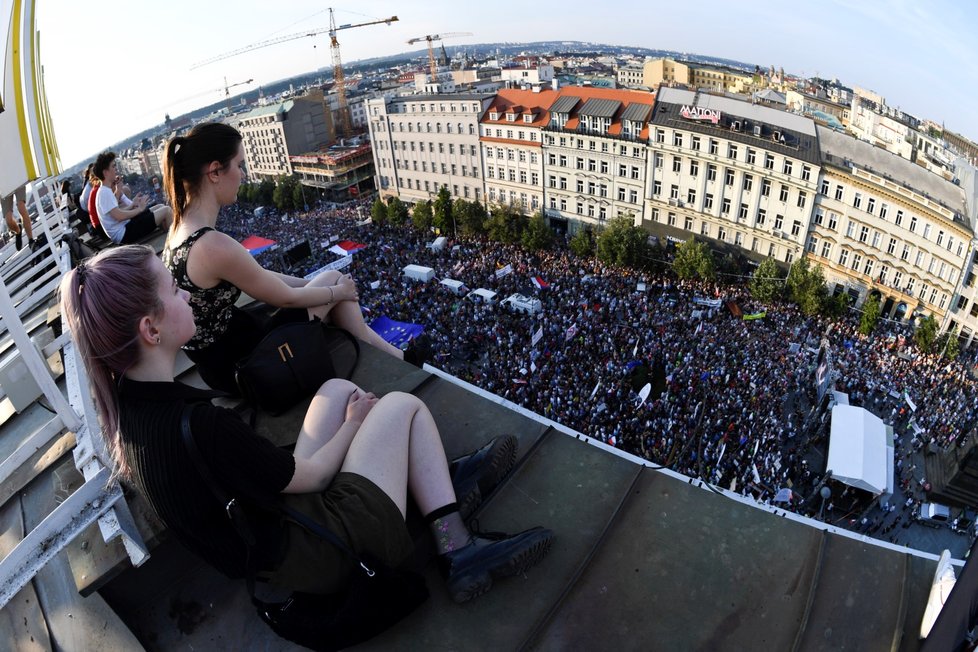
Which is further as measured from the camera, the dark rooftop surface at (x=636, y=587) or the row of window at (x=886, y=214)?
the row of window at (x=886, y=214)

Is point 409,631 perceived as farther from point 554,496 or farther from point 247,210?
point 247,210

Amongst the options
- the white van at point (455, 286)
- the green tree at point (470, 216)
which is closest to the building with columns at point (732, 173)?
the green tree at point (470, 216)

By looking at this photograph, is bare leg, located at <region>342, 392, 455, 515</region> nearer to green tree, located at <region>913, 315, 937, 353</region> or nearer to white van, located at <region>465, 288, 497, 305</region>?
white van, located at <region>465, 288, 497, 305</region>

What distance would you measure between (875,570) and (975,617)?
2.09 feet

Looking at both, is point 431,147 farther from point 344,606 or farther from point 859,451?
point 344,606

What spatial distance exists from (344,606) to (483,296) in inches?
907

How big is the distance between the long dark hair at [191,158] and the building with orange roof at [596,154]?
3526 centimetres

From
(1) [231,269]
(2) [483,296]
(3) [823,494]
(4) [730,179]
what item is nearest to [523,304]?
(2) [483,296]

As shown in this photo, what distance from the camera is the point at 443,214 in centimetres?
3941

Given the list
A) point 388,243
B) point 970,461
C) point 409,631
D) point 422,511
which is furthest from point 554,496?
point 388,243

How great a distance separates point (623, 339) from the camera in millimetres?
20656

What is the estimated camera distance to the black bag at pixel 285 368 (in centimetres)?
320

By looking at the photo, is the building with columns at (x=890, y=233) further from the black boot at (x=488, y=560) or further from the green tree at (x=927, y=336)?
the black boot at (x=488, y=560)

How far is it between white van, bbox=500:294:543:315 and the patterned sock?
20.9m
